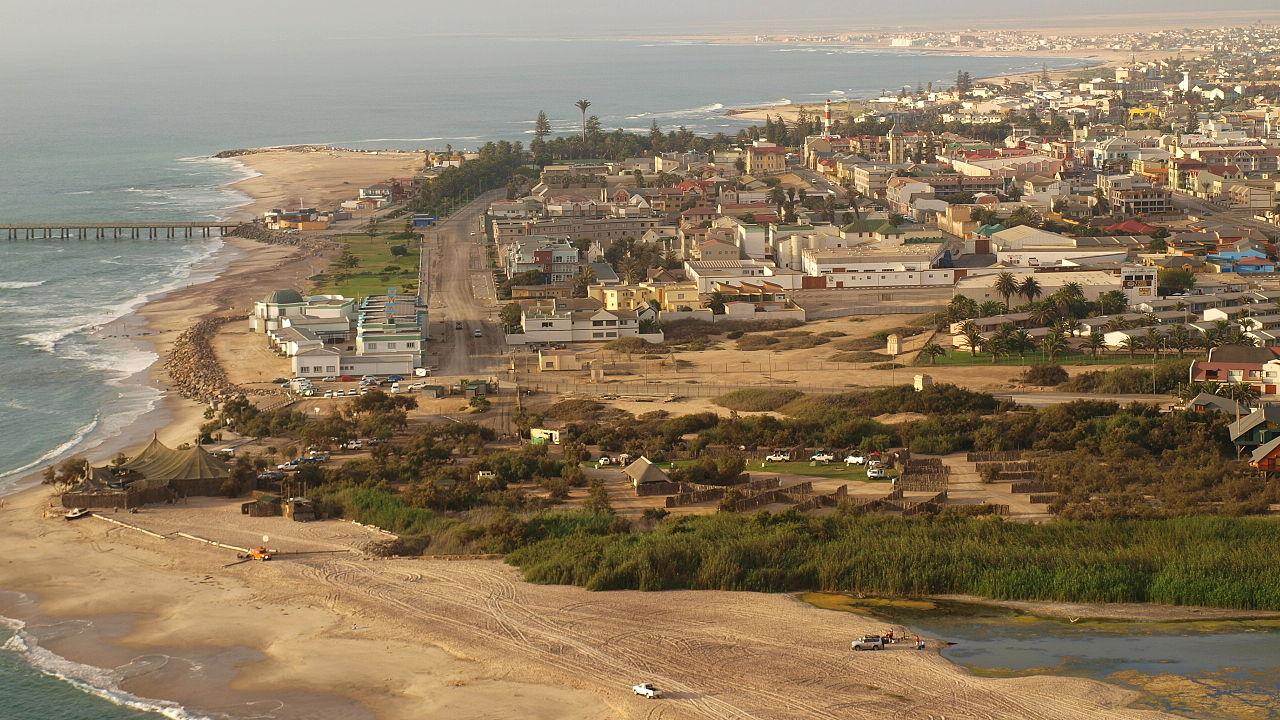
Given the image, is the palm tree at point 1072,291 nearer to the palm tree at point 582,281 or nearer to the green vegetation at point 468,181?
the palm tree at point 582,281

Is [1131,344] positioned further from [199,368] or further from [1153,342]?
[199,368]

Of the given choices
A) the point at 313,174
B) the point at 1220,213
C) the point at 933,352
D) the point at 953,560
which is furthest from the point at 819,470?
the point at 313,174

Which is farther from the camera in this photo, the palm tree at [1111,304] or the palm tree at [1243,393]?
the palm tree at [1111,304]

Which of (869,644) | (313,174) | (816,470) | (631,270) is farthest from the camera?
(313,174)

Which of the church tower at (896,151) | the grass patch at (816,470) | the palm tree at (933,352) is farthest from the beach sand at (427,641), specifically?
the church tower at (896,151)

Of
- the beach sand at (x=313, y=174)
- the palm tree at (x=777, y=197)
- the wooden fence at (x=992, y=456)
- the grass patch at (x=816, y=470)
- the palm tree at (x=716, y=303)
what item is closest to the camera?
the grass patch at (x=816, y=470)

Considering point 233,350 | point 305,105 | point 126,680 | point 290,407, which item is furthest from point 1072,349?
point 305,105

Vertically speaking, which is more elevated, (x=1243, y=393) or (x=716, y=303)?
(x=716, y=303)
